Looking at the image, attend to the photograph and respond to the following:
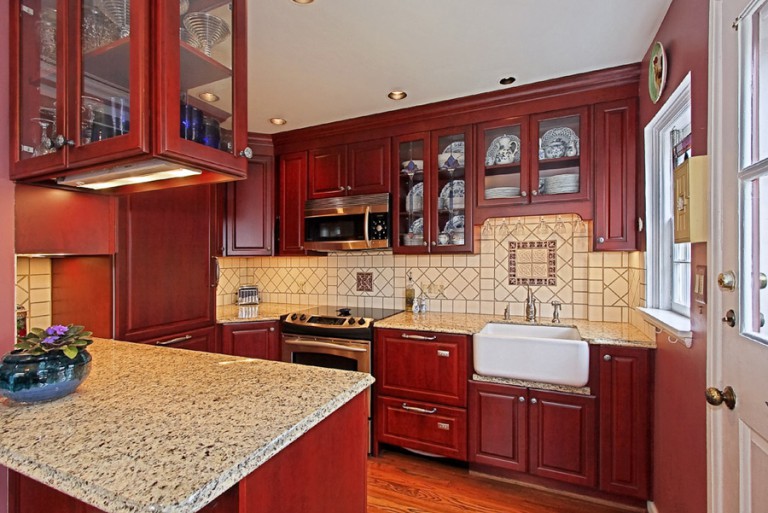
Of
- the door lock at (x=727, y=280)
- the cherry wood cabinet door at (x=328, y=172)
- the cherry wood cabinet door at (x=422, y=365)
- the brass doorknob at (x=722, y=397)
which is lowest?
the cherry wood cabinet door at (x=422, y=365)

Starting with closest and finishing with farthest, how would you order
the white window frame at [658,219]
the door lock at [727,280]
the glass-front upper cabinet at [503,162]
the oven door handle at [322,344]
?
the door lock at [727,280] < the white window frame at [658,219] < the glass-front upper cabinet at [503,162] < the oven door handle at [322,344]

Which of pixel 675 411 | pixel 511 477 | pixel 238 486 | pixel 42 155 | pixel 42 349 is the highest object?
pixel 42 155

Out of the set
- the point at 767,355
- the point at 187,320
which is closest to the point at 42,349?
the point at 187,320

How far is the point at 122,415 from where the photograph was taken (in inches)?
37.1

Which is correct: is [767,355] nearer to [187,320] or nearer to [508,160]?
[508,160]

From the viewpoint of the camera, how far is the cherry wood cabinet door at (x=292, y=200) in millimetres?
3176

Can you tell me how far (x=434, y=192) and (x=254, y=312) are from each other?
1768 millimetres

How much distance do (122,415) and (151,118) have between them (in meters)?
0.75

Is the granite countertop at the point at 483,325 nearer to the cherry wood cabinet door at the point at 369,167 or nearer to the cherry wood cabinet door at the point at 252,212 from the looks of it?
the cherry wood cabinet door at the point at 369,167

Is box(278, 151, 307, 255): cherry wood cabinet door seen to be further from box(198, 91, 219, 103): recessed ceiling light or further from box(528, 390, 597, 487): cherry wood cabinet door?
box(528, 390, 597, 487): cherry wood cabinet door

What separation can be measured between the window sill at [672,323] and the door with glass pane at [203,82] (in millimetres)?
1686

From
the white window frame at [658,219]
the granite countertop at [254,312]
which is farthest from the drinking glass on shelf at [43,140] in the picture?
the white window frame at [658,219]

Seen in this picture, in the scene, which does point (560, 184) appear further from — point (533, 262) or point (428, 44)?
point (428, 44)

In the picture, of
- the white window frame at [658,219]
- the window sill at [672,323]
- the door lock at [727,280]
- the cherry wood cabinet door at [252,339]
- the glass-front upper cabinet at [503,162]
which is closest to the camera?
the door lock at [727,280]
